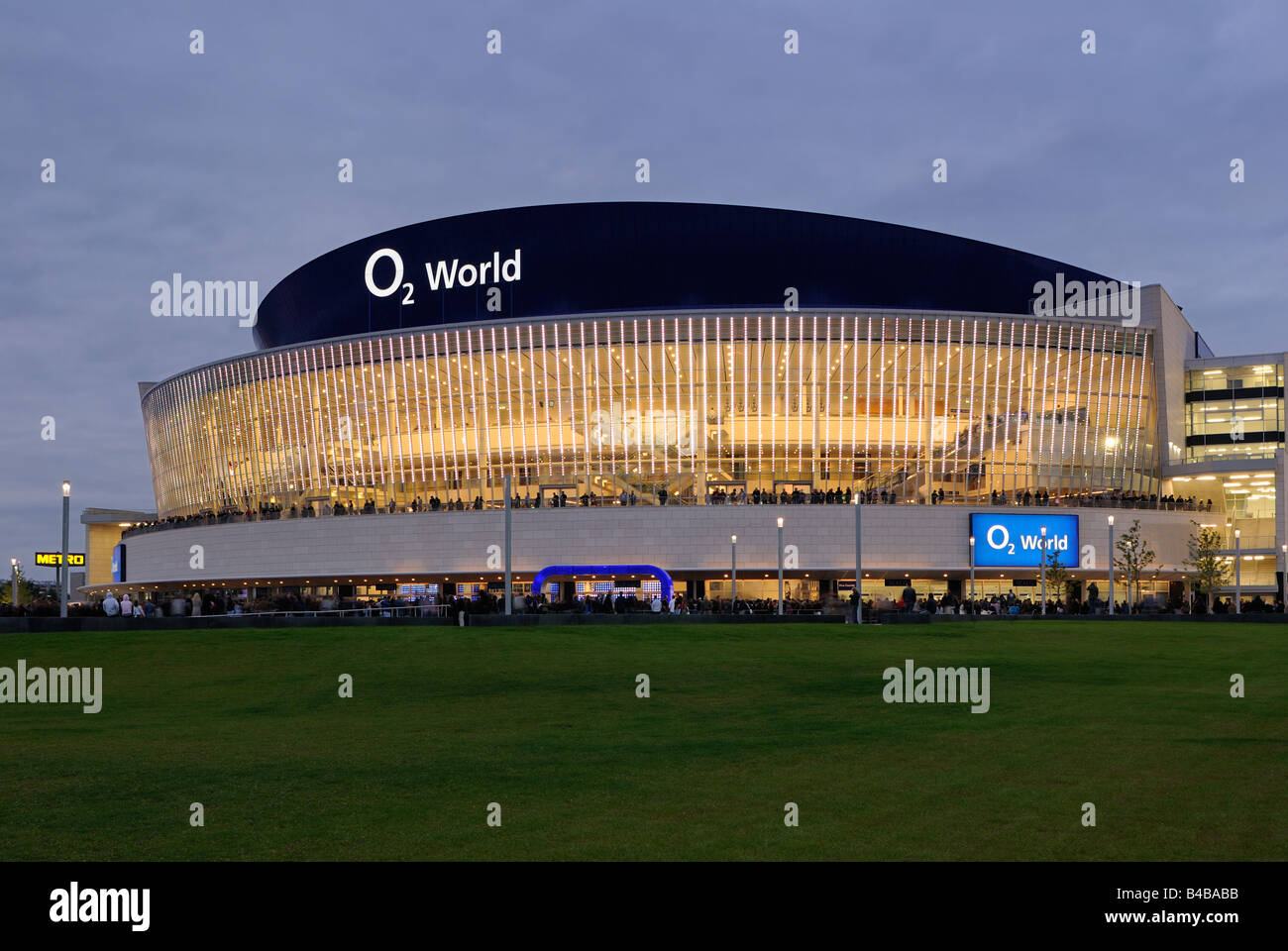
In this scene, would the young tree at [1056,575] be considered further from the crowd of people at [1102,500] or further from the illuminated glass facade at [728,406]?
the illuminated glass facade at [728,406]

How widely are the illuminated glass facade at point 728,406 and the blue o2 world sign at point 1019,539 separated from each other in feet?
7.98

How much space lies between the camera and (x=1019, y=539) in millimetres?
77750

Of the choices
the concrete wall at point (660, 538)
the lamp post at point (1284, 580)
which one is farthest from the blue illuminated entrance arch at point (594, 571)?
the lamp post at point (1284, 580)

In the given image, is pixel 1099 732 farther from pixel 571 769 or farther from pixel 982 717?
pixel 571 769

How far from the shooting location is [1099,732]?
15.5m

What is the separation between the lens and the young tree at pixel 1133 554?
75750 mm

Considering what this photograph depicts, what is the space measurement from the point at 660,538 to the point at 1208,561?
35.8 metres

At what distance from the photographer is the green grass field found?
30.0 ft

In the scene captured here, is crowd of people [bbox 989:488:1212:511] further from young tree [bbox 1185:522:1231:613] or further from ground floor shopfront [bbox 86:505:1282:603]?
young tree [bbox 1185:522:1231:613]

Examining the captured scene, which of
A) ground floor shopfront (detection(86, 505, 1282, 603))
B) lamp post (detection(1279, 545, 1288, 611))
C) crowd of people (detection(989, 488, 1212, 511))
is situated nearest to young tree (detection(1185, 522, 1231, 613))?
ground floor shopfront (detection(86, 505, 1282, 603))

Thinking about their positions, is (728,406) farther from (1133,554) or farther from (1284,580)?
(1284,580)

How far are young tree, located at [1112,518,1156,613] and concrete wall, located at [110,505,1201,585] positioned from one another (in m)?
0.96
